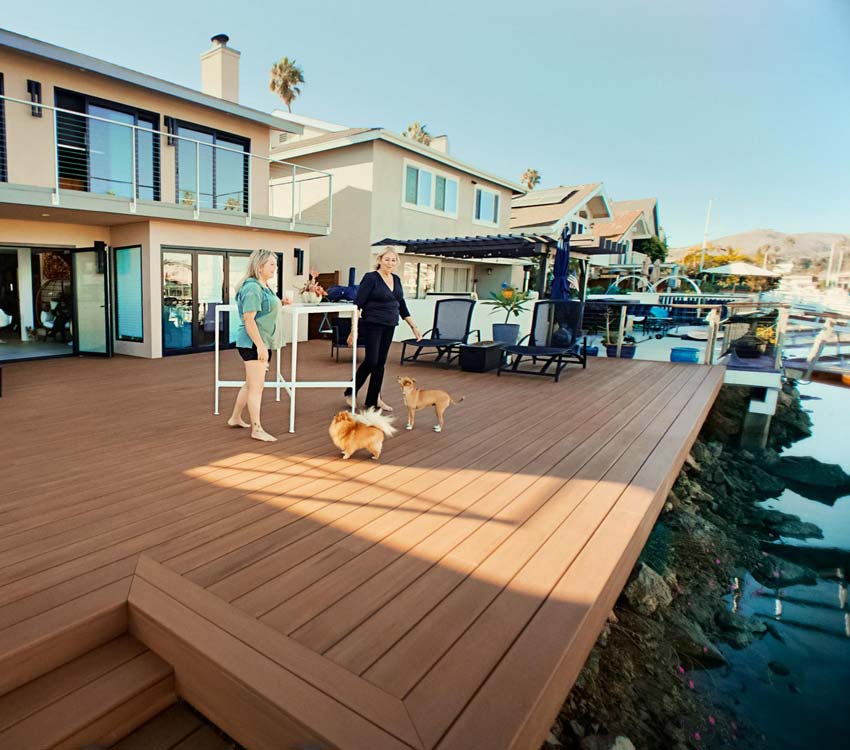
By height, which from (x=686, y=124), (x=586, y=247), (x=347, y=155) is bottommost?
(x=586, y=247)

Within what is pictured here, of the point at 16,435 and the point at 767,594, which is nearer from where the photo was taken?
the point at 16,435

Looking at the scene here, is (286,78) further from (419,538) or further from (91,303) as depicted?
(419,538)

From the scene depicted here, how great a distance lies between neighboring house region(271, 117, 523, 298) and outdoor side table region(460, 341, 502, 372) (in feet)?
19.3

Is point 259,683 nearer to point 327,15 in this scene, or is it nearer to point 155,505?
point 155,505

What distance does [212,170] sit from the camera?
1003 cm

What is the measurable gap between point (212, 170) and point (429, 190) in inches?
255

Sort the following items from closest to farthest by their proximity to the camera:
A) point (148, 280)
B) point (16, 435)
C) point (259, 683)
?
1. point (259, 683)
2. point (16, 435)
3. point (148, 280)

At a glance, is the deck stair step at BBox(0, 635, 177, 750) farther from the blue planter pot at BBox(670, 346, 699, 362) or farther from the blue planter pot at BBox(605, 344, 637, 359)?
the blue planter pot at BBox(605, 344, 637, 359)

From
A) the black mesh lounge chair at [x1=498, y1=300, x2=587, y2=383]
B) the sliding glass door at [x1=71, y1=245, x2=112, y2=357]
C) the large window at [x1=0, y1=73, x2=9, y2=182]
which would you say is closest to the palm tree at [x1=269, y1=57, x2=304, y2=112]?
→ the sliding glass door at [x1=71, y1=245, x2=112, y2=357]

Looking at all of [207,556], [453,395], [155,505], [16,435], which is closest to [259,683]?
[207,556]

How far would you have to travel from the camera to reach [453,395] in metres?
6.37

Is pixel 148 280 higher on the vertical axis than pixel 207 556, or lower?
higher

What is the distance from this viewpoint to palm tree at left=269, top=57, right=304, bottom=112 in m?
30.2

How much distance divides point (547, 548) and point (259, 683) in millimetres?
1472
